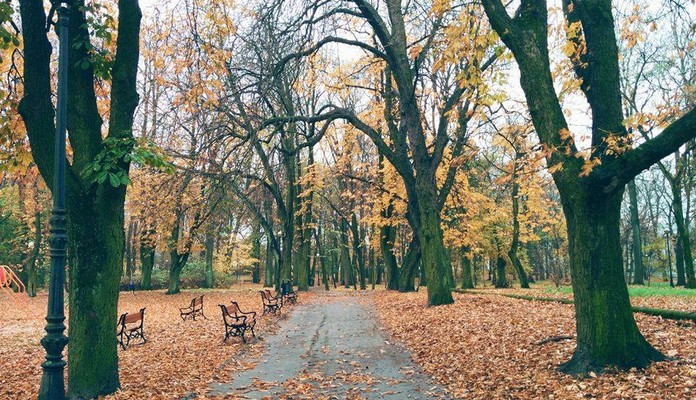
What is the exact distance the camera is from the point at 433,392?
6.81 m

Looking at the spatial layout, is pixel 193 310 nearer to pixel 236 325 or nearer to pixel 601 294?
pixel 236 325

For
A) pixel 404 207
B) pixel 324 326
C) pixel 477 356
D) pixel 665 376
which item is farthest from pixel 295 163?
pixel 665 376

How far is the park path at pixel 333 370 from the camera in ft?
23.0

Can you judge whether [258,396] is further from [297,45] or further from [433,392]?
[297,45]

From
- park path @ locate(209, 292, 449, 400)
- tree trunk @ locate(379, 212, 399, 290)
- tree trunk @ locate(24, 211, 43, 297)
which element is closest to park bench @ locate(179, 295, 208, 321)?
park path @ locate(209, 292, 449, 400)

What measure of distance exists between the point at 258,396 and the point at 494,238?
2924 centimetres

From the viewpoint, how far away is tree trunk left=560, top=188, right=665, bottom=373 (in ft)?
20.8

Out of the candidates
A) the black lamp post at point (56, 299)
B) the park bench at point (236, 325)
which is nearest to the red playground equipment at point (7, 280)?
the park bench at point (236, 325)

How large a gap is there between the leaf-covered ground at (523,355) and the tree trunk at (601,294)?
267 millimetres

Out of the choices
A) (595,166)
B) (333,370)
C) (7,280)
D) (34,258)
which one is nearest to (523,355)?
(333,370)

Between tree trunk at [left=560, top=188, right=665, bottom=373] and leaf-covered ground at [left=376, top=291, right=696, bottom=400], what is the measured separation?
27 centimetres

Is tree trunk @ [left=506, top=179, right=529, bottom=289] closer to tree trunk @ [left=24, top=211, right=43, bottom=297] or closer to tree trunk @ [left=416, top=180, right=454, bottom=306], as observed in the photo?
tree trunk @ [left=416, top=180, right=454, bottom=306]

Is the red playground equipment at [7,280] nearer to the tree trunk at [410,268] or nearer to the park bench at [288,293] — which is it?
the park bench at [288,293]

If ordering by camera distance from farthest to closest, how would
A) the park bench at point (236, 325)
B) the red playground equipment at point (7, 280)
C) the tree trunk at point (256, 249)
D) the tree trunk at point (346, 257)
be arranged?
1. the tree trunk at point (256, 249)
2. the tree trunk at point (346, 257)
3. the red playground equipment at point (7, 280)
4. the park bench at point (236, 325)
